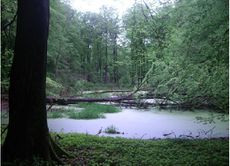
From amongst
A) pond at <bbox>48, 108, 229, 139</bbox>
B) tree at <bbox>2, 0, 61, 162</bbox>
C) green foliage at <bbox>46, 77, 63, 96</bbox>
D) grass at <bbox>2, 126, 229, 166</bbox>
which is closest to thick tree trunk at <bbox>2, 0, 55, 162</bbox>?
tree at <bbox>2, 0, 61, 162</bbox>

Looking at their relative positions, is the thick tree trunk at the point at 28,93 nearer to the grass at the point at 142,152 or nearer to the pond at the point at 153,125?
the grass at the point at 142,152

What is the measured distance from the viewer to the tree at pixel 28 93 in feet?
14.6

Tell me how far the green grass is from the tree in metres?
0.57

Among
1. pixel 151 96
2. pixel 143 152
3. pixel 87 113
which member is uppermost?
pixel 151 96

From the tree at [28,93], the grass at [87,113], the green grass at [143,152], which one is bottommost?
the green grass at [143,152]

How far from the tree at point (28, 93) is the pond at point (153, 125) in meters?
3.43

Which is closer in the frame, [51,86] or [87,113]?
[51,86]

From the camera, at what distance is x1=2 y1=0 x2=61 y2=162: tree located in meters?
4.44

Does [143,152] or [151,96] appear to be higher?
[151,96]

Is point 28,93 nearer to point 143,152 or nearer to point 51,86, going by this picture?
point 143,152

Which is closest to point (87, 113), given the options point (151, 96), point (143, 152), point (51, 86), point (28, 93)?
point (51, 86)

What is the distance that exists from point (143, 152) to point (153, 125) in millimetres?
4483

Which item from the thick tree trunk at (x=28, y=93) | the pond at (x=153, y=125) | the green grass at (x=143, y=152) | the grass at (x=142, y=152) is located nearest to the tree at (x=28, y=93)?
the thick tree trunk at (x=28, y=93)

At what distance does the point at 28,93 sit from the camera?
449cm
